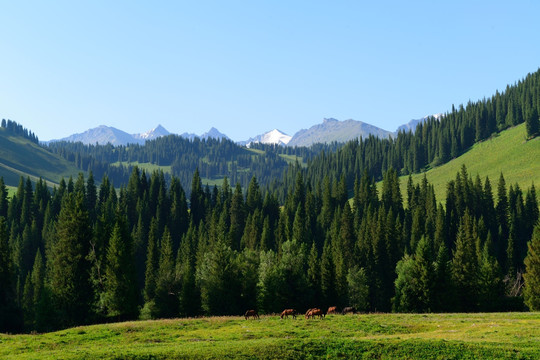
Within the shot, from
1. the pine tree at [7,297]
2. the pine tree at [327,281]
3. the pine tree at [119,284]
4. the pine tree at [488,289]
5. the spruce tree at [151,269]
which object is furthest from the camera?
the spruce tree at [151,269]

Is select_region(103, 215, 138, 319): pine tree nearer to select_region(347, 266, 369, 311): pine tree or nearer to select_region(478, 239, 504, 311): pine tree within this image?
select_region(347, 266, 369, 311): pine tree

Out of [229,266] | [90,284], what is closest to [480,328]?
[229,266]

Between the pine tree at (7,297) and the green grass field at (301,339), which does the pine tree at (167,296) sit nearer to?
the pine tree at (7,297)

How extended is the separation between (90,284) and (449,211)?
12240 cm

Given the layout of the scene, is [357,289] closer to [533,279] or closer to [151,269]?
[533,279]

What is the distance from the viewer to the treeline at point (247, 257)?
6316 centimetres

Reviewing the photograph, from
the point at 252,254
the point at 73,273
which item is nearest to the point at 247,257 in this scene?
the point at 252,254

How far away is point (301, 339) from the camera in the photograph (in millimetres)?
34062

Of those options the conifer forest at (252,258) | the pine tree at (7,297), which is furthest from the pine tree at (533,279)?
the pine tree at (7,297)

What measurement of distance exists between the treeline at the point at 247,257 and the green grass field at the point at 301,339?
64.9 feet

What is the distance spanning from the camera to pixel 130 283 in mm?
63188

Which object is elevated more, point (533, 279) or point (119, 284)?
point (533, 279)

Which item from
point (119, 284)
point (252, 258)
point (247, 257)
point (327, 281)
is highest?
point (247, 257)

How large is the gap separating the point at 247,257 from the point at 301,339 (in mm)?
51876
